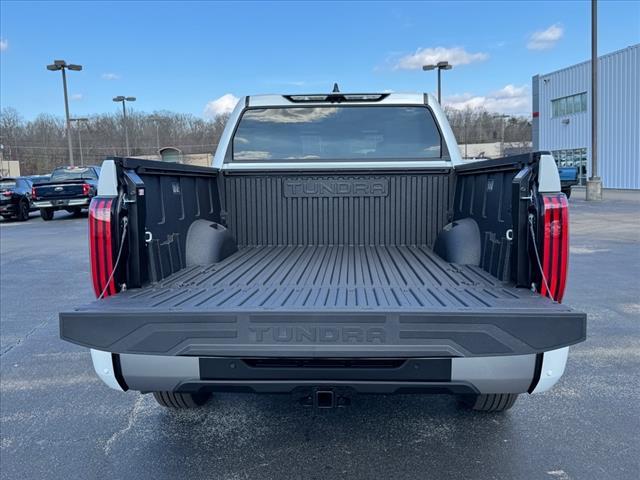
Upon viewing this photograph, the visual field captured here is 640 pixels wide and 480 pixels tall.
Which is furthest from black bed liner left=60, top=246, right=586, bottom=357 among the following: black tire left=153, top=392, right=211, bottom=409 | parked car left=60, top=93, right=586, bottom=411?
black tire left=153, top=392, right=211, bottom=409

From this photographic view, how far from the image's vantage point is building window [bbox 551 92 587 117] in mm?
35188

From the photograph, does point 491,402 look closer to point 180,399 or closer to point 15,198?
point 180,399

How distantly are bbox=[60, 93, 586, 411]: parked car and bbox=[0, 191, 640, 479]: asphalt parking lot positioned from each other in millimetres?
271

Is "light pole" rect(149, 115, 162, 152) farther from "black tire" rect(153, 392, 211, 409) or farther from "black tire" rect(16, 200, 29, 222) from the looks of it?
"black tire" rect(153, 392, 211, 409)

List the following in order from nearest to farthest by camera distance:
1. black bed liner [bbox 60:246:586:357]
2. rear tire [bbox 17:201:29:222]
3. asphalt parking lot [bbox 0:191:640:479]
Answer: black bed liner [bbox 60:246:586:357] < asphalt parking lot [bbox 0:191:640:479] < rear tire [bbox 17:201:29:222]

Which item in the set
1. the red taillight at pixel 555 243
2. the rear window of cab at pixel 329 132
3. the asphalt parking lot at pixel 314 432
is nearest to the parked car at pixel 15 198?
the asphalt parking lot at pixel 314 432

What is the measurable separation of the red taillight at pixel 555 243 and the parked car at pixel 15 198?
21883 mm

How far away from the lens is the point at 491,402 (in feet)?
11.0

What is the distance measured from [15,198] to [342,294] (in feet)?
69.9

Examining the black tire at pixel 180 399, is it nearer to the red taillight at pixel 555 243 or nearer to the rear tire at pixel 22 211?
the red taillight at pixel 555 243

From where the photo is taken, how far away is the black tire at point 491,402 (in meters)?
3.29

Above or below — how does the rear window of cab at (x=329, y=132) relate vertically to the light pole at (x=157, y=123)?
below

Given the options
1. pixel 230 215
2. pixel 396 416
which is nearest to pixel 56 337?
pixel 230 215

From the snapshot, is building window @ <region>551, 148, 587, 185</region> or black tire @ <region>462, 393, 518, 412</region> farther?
building window @ <region>551, 148, 587, 185</region>
